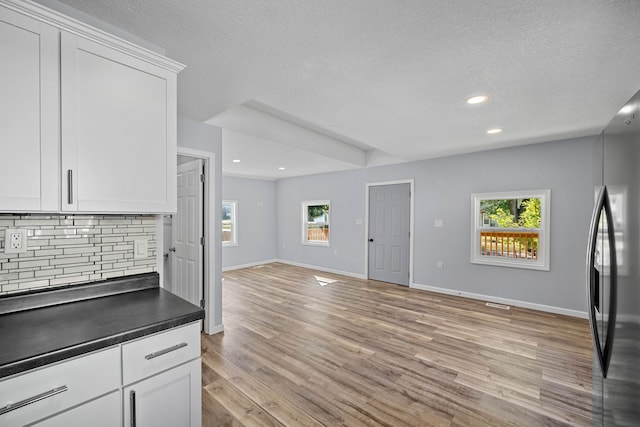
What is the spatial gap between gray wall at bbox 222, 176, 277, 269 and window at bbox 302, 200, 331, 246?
1133 mm

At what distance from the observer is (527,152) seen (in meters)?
3.96

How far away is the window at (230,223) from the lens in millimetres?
6789

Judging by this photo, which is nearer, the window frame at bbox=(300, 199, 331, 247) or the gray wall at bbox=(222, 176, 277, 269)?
the window frame at bbox=(300, 199, 331, 247)

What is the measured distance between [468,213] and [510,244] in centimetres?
74

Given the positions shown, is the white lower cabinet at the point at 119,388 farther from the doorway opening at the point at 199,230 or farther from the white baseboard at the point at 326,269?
the white baseboard at the point at 326,269

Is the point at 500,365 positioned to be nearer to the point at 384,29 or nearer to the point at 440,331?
the point at 440,331

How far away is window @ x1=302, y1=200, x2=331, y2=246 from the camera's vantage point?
6.73 meters

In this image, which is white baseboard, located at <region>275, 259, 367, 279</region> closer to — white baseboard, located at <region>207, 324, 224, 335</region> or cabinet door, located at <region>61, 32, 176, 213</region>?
white baseboard, located at <region>207, 324, 224, 335</region>

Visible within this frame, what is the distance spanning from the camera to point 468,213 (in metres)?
4.48

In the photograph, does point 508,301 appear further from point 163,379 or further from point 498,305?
point 163,379

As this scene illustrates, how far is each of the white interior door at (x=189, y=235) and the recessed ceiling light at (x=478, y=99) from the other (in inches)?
111

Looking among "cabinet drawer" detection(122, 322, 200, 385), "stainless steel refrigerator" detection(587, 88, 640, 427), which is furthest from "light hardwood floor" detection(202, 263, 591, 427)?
"stainless steel refrigerator" detection(587, 88, 640, 427)

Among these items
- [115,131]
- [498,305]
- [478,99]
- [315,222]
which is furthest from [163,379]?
[315,222]

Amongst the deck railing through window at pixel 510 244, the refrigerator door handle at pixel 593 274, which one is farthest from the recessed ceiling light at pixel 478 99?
the deck railing through window at pixel 510 244
